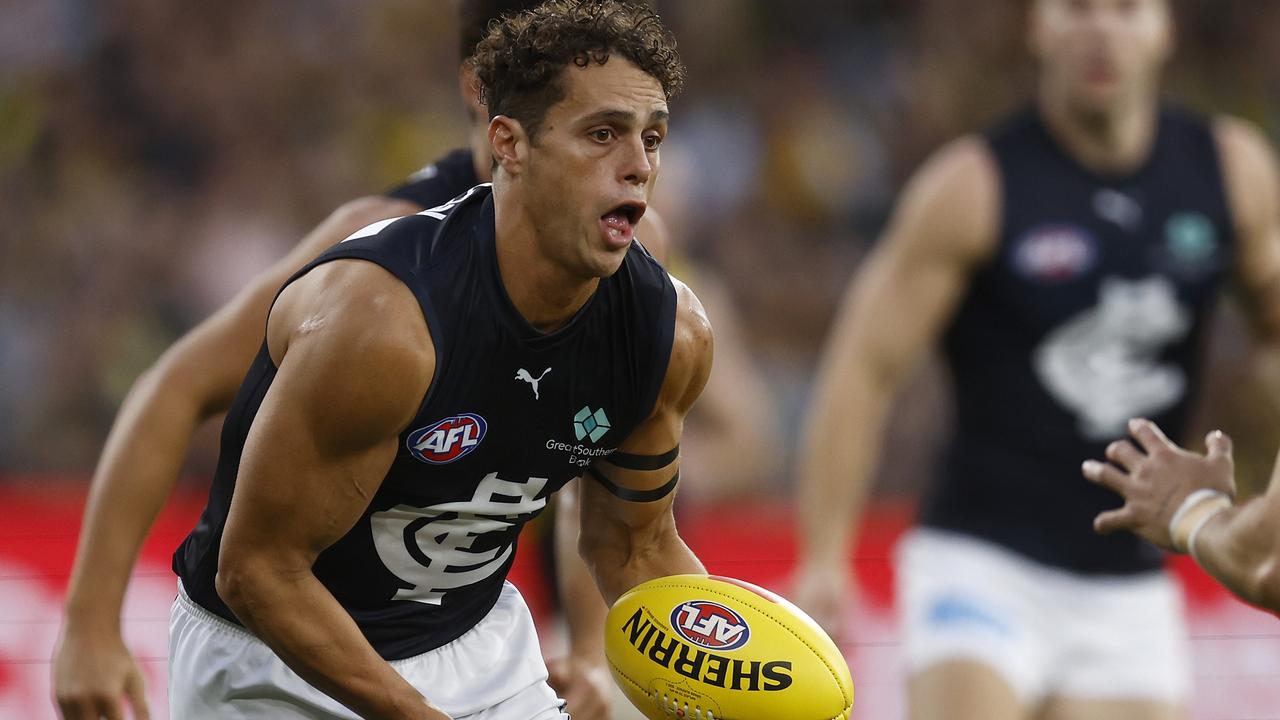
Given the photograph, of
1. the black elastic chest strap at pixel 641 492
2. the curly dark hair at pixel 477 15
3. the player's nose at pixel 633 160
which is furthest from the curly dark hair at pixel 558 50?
the black elastic chest strap at pixel 641 492

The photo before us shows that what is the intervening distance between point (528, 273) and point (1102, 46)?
2.57m

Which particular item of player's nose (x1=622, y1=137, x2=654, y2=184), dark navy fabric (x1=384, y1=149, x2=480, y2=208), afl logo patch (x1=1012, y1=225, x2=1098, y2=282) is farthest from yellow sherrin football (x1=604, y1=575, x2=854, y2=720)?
afl logo patch (x1=1012, y1=225, x2=1098, y2=282)

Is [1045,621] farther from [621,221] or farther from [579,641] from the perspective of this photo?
[621,221]

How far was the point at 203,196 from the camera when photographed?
30.7ft

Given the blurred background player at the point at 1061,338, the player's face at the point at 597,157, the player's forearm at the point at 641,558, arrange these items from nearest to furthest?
the player's face at the point at 597,157
the player's forearm at the point at 641,558
the blurred background player at the point at 1061,338

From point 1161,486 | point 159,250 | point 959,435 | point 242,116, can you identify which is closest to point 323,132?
point 242,116

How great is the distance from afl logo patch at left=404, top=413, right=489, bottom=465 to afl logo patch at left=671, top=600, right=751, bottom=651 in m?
0.53

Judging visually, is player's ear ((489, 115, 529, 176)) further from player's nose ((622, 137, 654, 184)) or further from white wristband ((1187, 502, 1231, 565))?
white wristband ((1187, 502, 1231, 565))

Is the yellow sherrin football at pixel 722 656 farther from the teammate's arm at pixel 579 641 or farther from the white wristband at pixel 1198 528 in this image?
the white wristband at pixel 1198 528

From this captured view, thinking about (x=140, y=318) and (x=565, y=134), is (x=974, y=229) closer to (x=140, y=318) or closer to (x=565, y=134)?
(x=565, y=134)

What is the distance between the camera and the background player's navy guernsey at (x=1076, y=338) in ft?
16.1

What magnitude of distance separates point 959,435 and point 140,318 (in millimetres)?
5151

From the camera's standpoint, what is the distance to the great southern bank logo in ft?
10.2

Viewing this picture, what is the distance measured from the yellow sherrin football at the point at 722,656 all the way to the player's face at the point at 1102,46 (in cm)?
234
